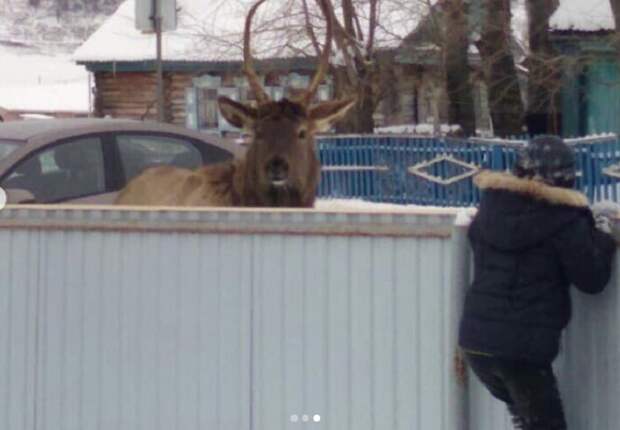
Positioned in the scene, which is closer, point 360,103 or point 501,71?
point 501,71

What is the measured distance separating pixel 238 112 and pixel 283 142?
19.4 inches

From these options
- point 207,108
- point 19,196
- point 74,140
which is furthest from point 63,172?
point 207,108

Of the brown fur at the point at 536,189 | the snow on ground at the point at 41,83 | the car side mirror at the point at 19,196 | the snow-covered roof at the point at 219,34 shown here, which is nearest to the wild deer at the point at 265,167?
the car side mirror at the point at 19,196

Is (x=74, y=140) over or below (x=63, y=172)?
over

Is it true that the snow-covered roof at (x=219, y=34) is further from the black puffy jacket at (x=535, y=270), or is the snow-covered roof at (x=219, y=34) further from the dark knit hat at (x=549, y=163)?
the black puffy jacket at (x=535, y=270)

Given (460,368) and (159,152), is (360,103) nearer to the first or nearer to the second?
(159,152)

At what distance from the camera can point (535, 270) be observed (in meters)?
6.07

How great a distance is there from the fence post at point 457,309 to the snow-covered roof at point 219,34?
22.0 meters

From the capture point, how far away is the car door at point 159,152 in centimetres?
1286

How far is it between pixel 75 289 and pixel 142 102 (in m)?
35.4

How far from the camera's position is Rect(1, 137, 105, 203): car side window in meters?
12.1

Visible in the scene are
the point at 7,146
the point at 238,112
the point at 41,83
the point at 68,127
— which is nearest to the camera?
the point at 238,112

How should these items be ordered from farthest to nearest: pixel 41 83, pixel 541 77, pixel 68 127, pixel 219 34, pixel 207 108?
pixel 41 83 → pixel 207 108 → pixel 219 34 → pixel 541 77 → pixel 68 127

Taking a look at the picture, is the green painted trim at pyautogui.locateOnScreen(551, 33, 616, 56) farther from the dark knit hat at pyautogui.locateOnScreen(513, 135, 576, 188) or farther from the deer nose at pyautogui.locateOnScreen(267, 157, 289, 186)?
the dark knit hat at pyautogui.locateOnScreen(513, 135, 576, 188)
